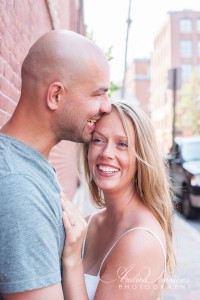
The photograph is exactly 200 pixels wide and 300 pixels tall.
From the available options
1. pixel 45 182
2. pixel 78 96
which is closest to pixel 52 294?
pixel 45 182

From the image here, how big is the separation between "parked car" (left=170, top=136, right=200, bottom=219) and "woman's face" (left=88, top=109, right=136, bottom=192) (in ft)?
19.8

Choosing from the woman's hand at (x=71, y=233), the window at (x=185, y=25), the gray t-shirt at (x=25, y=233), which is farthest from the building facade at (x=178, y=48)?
the gray t-shirt at (x=25, y=233)

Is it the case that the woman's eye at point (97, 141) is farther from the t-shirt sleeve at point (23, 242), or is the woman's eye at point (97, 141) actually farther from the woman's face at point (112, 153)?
the t-shirt sleeve at point (23, 242)

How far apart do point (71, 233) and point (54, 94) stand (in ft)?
1.94

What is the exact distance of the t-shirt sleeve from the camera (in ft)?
4.25

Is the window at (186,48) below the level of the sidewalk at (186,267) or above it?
above

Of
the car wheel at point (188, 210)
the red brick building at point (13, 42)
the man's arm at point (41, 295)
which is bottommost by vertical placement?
the car wheel at point (188, 210)

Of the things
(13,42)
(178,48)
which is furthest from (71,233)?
(178,48)

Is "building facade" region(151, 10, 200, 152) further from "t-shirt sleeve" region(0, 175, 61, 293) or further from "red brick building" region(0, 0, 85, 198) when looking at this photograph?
"t-shirt sleeve" region(0, 175, 61, 293)

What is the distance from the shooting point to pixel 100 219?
262cm

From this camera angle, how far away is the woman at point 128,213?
1.87 m

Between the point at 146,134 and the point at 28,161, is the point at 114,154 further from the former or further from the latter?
the point at 28,161

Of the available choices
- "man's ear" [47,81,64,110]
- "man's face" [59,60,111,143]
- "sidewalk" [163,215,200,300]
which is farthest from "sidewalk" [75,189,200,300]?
"man's ear" [47,81,64,110]

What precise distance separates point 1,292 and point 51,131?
2.27ft
